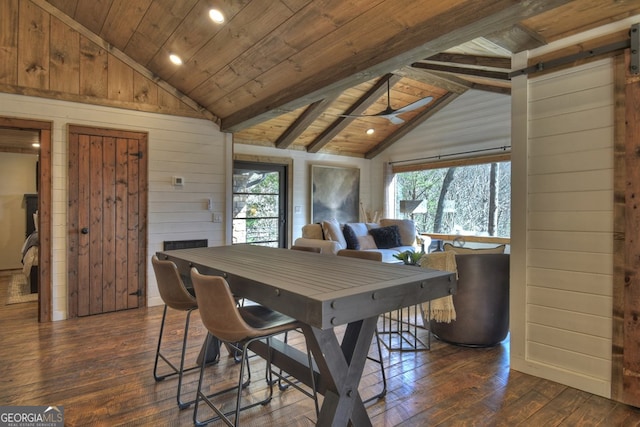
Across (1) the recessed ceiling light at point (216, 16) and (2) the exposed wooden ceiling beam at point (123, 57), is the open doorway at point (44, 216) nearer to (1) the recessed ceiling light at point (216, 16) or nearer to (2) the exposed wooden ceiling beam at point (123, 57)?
(2) the exposed wooden ceiling beam at point (123, 57)

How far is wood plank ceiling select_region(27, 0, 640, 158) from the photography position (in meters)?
2.33

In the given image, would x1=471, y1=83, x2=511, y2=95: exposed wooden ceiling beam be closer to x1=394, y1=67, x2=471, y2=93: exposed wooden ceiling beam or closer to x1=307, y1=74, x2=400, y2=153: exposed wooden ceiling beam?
x1=394, y1=67, x2=471, y2=93: exposed wooden ceiling beam

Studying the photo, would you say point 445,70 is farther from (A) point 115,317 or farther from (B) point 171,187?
(A) point 115,317

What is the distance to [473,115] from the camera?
6566mm

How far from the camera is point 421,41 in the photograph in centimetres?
251

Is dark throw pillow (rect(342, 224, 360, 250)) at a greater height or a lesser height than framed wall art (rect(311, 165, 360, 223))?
lesser

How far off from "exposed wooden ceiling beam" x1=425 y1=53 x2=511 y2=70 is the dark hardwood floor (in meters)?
3.17

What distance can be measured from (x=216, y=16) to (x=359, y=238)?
13.4 ft

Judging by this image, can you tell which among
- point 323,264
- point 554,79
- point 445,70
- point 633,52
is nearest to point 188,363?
point 323,264

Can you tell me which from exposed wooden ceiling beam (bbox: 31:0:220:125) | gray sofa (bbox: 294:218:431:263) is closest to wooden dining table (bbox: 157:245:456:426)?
gray sofa (bbox: 294:218:431:263)

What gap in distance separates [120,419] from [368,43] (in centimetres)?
298

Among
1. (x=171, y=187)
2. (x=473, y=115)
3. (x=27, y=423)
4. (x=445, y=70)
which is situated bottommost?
(x=27, y=423)

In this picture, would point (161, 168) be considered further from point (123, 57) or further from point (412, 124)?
point (412, 124)

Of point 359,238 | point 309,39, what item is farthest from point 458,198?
point 309,39
